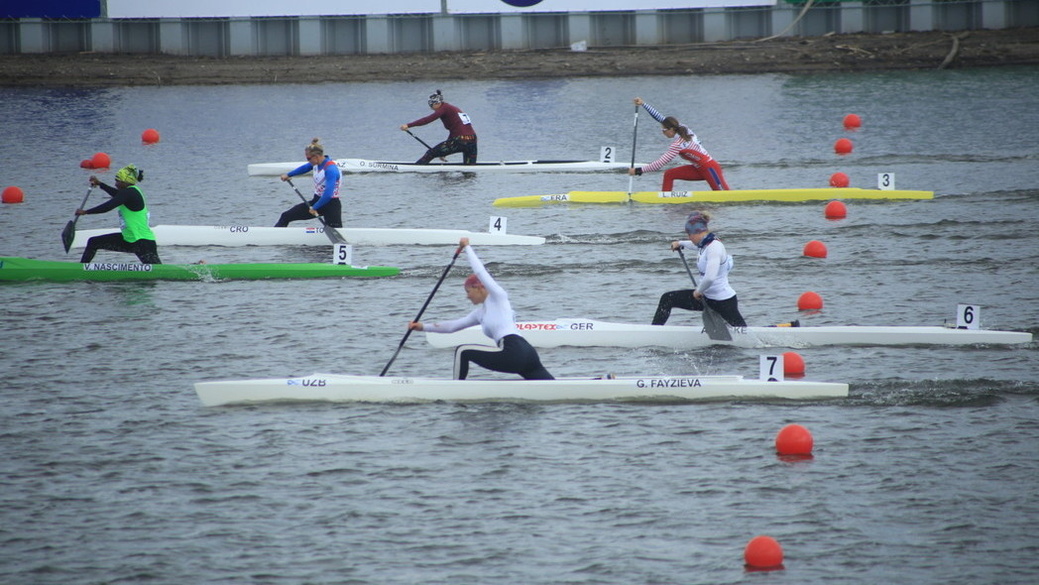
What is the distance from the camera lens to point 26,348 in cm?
1691

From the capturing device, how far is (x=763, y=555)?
10453mm

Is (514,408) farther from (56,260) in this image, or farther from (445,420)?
(56,260)

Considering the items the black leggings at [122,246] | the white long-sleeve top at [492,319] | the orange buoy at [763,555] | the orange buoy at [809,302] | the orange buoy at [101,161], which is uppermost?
the orange buoy at [101,161]

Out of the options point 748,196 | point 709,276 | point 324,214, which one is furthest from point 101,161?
point 709,276

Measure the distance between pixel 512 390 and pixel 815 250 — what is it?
28.5 ft

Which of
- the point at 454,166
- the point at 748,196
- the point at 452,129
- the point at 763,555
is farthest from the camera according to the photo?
the point at 454,166

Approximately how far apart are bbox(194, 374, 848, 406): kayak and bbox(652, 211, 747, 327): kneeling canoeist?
5.70ft

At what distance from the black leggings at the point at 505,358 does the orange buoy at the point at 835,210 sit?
1178 cm

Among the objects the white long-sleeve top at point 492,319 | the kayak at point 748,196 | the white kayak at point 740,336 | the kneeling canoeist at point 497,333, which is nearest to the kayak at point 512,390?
the kneeling canoeist at point 497,333

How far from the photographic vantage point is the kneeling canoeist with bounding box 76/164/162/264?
19.0m

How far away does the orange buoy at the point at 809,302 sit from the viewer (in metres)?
18.3

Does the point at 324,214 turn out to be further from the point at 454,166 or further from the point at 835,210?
the point at 835,210

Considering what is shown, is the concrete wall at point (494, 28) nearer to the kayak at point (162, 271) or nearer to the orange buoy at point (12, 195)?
the orange buoy at point (12, 195)

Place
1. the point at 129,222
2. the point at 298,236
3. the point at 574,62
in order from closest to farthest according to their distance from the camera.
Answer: the point at 129,222
the point at 298,236
the point at 574,62
